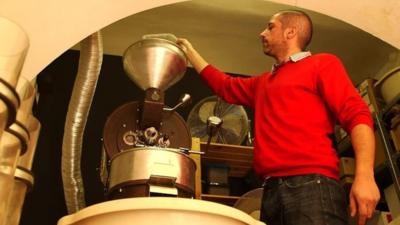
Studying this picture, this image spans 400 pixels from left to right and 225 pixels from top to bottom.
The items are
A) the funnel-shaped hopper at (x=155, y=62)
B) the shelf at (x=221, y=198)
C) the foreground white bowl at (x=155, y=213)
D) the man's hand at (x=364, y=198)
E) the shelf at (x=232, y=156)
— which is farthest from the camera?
the shelf at (x=232, y=156)

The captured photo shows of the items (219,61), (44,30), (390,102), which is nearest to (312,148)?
(44,30)

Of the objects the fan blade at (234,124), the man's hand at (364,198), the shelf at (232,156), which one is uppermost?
the fan blade at (234,124)

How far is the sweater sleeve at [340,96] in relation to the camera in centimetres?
144

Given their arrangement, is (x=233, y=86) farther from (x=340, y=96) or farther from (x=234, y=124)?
(x=234, y=124)

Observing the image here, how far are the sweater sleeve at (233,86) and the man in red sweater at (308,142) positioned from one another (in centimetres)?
14

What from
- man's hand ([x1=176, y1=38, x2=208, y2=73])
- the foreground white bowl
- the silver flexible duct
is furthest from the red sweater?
the silver flexible duct

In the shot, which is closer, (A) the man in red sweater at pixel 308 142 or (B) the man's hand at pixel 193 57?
(A) the man in red sweater at pixel 308 142

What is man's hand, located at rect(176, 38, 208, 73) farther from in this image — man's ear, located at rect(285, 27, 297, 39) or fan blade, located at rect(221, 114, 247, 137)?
fan blade, located at rect(221, 114, 247, 137)

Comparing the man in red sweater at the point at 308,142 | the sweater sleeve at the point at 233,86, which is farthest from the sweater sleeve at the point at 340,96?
the sweater sleeve at the point at 233,86

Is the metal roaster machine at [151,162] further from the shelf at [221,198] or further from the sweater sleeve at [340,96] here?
the shelf at [221,198]

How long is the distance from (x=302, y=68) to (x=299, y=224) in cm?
59

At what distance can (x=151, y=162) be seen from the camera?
4.44ft

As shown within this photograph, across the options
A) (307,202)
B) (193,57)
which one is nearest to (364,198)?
(307,202)

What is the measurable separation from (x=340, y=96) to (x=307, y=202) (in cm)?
39
